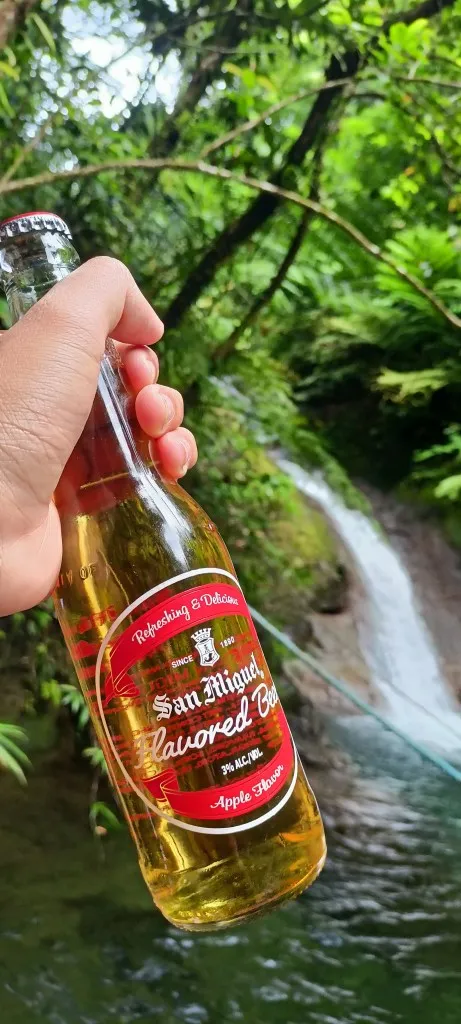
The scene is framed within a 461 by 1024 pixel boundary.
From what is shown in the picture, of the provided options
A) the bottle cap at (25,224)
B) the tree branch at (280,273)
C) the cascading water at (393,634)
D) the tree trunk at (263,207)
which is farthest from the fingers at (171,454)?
the cascading water at (393,634)

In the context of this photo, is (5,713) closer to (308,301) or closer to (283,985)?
(283,985)

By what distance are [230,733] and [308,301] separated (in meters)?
3.51

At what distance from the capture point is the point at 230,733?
0.67m

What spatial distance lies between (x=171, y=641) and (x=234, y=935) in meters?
1.19

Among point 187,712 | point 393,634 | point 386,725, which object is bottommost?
point 386,725

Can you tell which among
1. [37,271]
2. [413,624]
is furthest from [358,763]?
[37,271]

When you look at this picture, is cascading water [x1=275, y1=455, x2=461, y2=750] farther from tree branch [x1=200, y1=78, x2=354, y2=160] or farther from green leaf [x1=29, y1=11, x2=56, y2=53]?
green leaf [x1=29, y1=11, x2=56, y2=53]

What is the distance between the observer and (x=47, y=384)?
63 cm

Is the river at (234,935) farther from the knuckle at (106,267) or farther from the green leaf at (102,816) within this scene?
the knuckle at (106,267)

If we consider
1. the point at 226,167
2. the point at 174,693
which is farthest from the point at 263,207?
the point at 174,693

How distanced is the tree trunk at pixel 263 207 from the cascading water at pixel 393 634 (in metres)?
1.37

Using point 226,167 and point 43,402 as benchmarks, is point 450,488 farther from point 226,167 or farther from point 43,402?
point 43,402

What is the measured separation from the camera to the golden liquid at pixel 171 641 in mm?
670

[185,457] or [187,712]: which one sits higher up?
[185,457]
